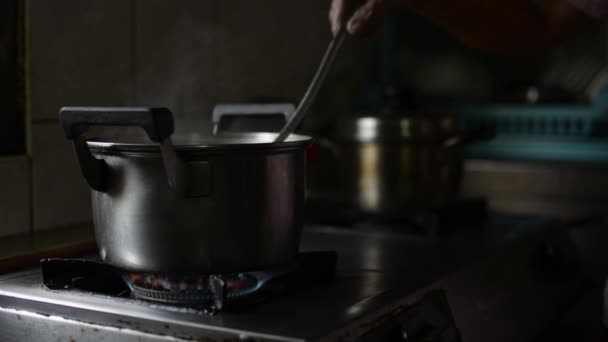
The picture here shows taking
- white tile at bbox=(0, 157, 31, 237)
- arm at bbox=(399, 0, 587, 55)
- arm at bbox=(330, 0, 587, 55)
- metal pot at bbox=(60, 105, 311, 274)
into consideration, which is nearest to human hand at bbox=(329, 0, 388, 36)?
arm at bbox=(330, 0, 587, 55)

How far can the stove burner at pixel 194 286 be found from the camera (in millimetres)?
804

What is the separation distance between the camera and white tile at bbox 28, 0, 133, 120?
1129mm

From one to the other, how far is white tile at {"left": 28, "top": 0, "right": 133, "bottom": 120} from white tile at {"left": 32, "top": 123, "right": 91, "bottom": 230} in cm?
4

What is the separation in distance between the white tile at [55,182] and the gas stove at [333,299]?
196 mm

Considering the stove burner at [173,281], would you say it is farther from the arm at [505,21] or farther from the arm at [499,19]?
the arm at [505,21]

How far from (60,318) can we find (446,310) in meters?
0.44

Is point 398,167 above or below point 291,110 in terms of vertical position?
below

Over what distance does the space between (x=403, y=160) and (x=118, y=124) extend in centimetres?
68

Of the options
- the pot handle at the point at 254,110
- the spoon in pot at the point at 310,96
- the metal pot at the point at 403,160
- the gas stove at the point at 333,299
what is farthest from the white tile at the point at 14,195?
the metal pot at the point at 403,160

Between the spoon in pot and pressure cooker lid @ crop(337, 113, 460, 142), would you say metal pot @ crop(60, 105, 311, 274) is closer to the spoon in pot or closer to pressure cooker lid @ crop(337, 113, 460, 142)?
the spoon in pot

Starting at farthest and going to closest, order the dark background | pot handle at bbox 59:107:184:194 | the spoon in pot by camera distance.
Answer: the dark background, the spoon in pot, pot handle at bbox 59:107:184:194

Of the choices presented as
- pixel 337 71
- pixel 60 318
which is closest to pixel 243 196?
pixel 60 318

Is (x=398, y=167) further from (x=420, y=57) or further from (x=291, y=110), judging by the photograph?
(x=420, y=57)

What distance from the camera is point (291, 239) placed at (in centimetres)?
88
